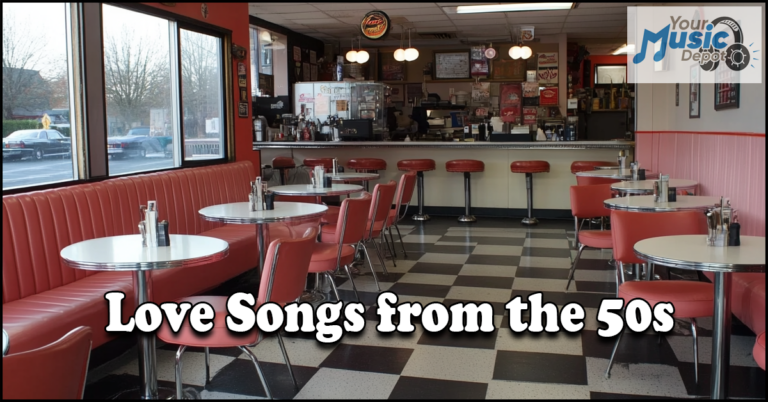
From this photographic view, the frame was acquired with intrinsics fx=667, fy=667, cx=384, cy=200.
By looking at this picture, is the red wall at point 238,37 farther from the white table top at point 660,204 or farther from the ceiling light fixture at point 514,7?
the white table top at point 660,204

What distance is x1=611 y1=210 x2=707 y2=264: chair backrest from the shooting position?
3615 mm

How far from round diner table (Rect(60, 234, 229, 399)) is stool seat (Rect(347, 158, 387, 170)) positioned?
5769 millimetres

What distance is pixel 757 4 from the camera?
462 centimetres

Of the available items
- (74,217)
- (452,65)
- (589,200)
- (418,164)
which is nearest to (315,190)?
(74,217)

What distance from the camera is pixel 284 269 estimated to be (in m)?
2.85

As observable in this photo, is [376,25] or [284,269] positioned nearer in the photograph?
[284,269]

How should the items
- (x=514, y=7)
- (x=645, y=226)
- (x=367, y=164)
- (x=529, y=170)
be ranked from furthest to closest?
1. (x=514, y=7)
2. (x=367, y=164)
3. (x=529, y=170)
4. (x=645, y=226)

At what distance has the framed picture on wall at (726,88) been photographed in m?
4.81

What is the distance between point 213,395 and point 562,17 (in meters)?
9.02

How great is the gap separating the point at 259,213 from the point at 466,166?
489 centimetres

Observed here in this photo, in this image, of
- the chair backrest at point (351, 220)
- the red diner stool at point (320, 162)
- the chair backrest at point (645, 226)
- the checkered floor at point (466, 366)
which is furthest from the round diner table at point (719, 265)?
the red diner stool at point (320, 162)

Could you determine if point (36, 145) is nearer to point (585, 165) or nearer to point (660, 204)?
point (660, 204)

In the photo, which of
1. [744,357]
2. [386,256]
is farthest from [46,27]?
[744,357]

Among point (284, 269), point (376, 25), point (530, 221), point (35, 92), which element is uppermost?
point (376, 25)
